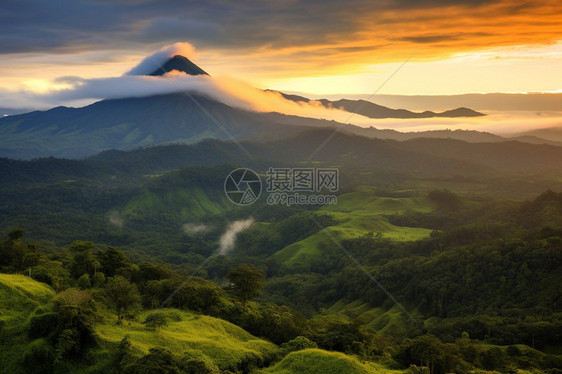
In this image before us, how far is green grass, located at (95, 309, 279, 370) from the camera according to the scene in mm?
31688

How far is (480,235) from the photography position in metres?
130

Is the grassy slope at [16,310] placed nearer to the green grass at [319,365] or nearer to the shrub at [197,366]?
the shrub at [197,366]

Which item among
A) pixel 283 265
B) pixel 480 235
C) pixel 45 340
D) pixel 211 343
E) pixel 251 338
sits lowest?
pixel 283 265

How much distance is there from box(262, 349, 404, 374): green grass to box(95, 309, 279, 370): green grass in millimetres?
2871

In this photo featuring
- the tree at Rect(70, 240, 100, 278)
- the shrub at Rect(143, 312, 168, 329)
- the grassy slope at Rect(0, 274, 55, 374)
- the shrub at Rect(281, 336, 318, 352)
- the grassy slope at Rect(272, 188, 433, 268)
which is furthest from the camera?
the grassy slope at Rect(272, 188, 433, 268)

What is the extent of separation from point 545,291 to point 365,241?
206 feet

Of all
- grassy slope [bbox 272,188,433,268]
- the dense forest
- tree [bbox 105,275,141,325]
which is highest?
tree [bbox 105,275,141,325]

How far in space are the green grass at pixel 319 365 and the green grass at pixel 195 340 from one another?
9.42 ft

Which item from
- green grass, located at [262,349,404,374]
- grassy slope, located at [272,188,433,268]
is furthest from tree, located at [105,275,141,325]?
grassy slope, located at [272,188,433,268]

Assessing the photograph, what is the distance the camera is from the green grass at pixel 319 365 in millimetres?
30125

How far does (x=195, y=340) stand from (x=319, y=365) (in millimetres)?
9710

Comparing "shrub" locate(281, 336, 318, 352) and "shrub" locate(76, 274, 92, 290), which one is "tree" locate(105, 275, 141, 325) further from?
"shrub" locate(281, 336, 318, 352)

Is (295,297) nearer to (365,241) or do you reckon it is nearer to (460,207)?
(365,241)

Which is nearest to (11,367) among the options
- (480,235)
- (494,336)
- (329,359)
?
(329,359)
